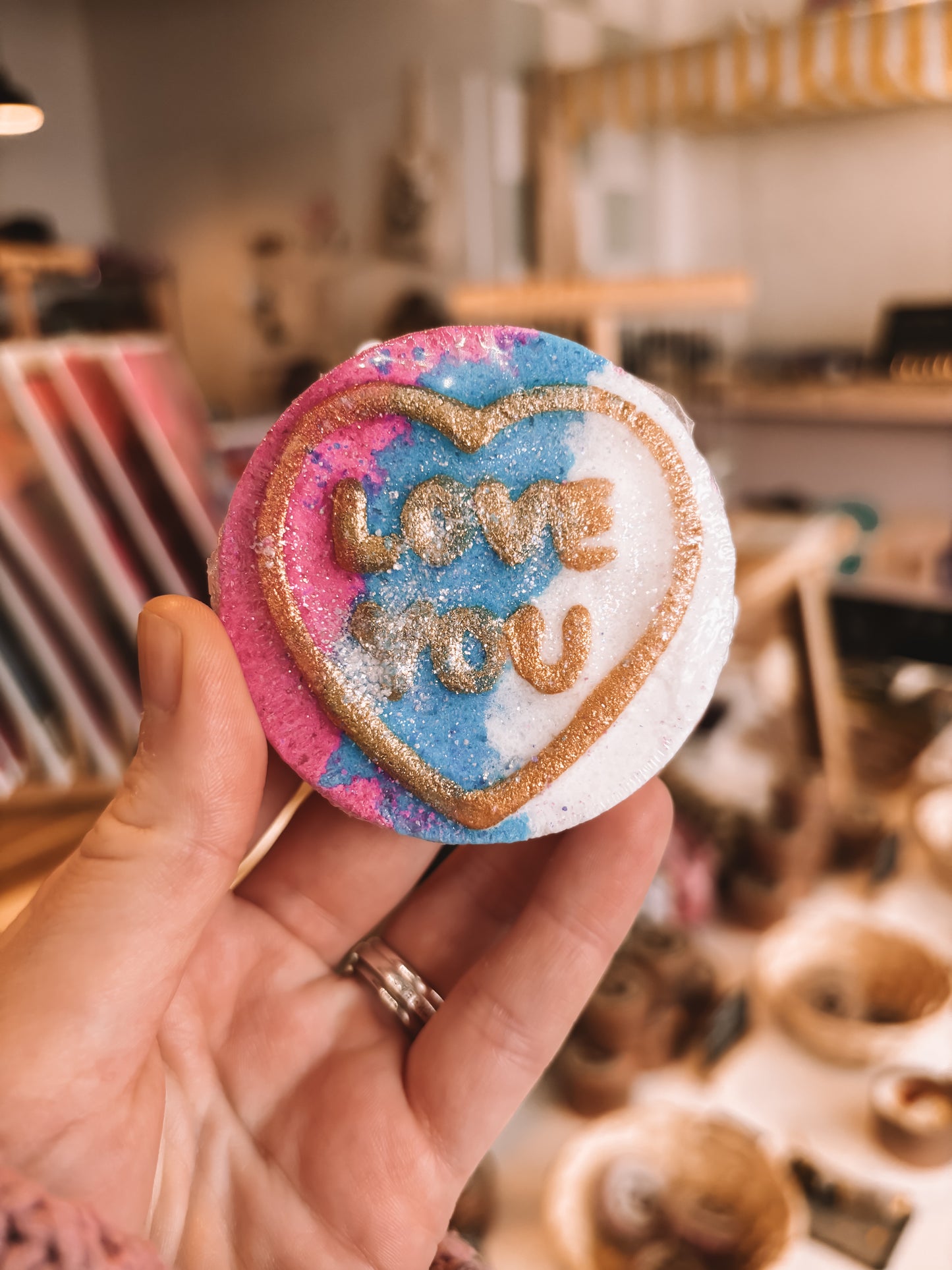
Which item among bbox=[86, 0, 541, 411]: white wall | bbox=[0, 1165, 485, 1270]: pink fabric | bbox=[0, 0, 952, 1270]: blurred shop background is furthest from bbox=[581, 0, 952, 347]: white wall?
bbox=[0, 1165, 485, 1270]: pink fabric

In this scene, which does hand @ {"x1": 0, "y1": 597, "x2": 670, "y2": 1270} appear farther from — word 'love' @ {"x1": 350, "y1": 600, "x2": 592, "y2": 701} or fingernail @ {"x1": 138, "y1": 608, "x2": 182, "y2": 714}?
word 'love' @ {"x1": 350, "y1": 600, "x2": 592, "y2": 701}

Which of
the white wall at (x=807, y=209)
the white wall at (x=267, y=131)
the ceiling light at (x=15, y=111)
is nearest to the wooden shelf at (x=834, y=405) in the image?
the white wall at (x=807, y=209)

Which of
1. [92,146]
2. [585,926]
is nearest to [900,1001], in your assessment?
[585,926]

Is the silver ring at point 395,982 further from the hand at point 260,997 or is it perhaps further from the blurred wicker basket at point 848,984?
the blurred wicker basket at point 848,984

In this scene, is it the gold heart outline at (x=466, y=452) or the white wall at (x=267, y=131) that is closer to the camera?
the gold heart outline at (x=466, y=452)

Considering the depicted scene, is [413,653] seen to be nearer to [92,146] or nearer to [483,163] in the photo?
[483,163]

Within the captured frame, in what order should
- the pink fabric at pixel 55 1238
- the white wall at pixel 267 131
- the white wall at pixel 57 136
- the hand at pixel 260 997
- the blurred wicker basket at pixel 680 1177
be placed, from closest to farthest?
the pink fabric at pixel 55 1238
the hand at pixel 260 997
the blurred wicker basket at pixel 680 1177
the white wall at pixel 267 131
the white wall at pixel 57 136

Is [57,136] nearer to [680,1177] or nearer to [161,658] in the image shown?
[161,658]
